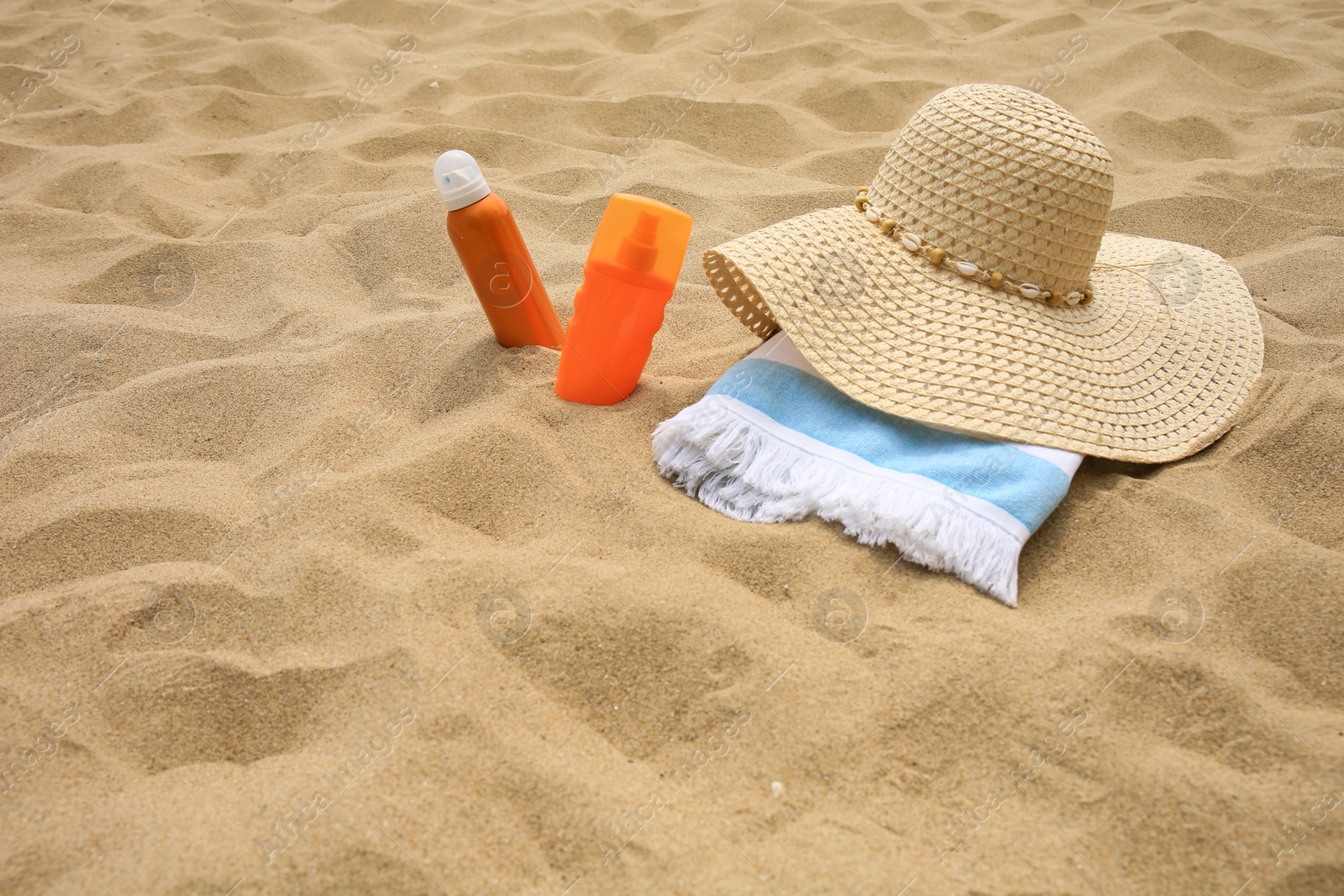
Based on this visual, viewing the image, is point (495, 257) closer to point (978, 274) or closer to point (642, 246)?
point (642, 246)

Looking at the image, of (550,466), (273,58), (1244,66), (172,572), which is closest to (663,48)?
(273,58)

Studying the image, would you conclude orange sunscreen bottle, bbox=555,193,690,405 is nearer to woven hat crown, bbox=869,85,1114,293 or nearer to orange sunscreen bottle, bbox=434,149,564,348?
orange sunscreen bottle, bbox=434,149,564,348

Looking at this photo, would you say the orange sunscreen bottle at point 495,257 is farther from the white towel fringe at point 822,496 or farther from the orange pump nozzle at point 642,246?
the white towel fringe at point 822,496

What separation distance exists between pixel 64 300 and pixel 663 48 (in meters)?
2.32

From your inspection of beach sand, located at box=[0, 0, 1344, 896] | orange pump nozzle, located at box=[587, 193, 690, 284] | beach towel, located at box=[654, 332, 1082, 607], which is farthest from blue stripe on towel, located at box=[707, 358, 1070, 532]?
orange pump nozzle, located at box=[587, 193, 690, 284]

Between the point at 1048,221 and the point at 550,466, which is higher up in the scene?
the point at 1048,221

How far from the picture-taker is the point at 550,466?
4.37 ft

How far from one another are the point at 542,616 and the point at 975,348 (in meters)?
0.81

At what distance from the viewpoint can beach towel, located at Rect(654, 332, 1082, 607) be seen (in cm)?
118

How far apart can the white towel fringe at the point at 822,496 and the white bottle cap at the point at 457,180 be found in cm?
52

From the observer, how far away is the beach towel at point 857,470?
1178 millimetres

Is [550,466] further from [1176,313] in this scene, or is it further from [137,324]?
[1176,313]

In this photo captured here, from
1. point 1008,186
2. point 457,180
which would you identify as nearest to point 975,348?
point 1008,186

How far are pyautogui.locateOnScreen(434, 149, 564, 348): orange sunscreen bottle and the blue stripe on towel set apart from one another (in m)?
0.40
